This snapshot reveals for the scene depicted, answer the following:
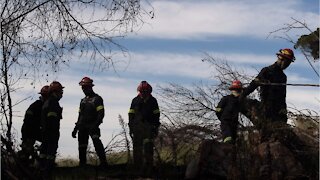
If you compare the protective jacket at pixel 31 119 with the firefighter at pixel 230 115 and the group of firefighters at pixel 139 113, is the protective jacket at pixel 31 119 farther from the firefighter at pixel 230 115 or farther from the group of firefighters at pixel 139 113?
the firefighter at pixel 230 115

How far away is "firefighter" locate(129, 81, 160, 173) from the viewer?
1005 centimetres

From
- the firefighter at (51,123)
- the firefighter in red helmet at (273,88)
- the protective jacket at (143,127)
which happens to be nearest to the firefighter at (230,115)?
the firefighter in red helmet at (273,88)

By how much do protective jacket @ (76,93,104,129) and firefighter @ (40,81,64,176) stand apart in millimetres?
676

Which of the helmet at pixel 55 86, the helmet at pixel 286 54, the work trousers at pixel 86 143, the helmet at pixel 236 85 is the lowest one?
the work trousers at pixel 86 143

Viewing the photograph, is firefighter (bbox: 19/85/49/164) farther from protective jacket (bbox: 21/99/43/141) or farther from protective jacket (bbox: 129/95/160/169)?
protective jacket (bbox: 129/95/160/169)

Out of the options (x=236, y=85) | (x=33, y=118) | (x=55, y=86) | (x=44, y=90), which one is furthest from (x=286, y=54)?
(x=33, y=118)

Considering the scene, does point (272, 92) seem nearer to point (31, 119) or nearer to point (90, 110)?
point (90, 110)

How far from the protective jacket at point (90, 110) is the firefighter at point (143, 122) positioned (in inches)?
25.4

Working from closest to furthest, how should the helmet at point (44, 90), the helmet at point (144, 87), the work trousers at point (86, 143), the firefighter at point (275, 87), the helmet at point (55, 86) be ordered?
the firefighter at point (275, 87)
the helmet at point (55, 86)
the work trousers at point (86, 143)
the helmet at point (44, 90)
the helmet at point (144, 87)

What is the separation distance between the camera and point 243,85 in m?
10.1

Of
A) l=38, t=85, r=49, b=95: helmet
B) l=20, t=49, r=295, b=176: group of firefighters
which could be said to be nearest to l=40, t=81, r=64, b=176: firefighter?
l=20, t=49, r=295, b=176: group of firefighters

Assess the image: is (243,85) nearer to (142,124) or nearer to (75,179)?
(142,124)

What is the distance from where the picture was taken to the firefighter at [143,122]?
33.0ft

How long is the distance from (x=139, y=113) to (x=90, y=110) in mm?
951
